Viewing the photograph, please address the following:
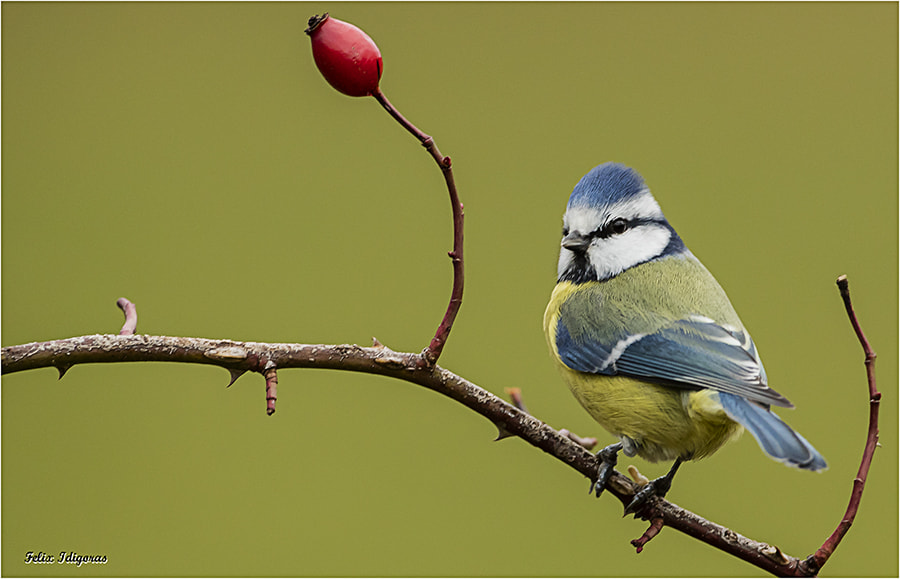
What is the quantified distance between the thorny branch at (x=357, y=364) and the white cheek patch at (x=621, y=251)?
0.40 m

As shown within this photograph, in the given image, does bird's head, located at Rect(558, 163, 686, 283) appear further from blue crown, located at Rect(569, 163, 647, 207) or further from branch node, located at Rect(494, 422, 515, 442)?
branch node, located at Rect(494, 422, 515, 442)

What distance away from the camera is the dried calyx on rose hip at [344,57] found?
855 mm

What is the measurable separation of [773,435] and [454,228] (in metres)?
0.48

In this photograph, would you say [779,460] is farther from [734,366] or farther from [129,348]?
[129,348]

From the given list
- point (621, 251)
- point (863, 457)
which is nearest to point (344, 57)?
point (621, 251)

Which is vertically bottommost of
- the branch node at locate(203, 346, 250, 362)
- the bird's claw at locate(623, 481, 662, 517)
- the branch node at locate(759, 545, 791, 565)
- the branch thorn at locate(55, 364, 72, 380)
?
the branch node at locate(759, 545, 791, 565)

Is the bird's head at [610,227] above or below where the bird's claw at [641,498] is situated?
above

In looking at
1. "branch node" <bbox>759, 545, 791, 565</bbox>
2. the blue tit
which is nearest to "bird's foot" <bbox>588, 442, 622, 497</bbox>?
the blue tit

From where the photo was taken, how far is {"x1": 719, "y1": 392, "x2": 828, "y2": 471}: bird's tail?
0.88 m

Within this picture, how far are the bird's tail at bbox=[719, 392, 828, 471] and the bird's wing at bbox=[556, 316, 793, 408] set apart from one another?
0.02 metres

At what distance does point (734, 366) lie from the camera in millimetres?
1179

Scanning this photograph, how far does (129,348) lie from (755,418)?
0.84m

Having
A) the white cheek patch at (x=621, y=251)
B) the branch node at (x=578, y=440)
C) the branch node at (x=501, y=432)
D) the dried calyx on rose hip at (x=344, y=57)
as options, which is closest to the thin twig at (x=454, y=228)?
the dried calyx on rose hip at (x=344, y=57)

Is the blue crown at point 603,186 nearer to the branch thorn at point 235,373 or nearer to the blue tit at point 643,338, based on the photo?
the blue tit at point 643,338
